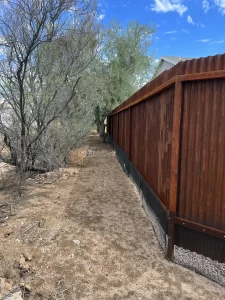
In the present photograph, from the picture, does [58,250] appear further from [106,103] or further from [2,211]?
[106,103]

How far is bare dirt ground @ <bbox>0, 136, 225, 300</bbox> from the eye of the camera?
201 cm

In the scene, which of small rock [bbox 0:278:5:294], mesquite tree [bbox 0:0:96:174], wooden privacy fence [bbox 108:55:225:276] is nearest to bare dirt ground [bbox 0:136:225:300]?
small rock [bbox 0:278:5:294]

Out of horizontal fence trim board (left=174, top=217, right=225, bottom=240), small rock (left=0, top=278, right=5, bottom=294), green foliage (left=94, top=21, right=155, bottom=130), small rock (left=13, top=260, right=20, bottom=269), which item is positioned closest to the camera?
small rock (left=0, top=278, right=5, bottom=294)

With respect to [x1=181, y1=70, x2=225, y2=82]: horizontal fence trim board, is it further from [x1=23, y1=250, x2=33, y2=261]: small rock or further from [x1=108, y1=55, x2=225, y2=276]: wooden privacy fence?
[x1=23, y1=250, x2=33, y2=261]: small rock

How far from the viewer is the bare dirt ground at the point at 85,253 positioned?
6.58 feet

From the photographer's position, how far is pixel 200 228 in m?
2.19

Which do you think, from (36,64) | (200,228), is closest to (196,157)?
(200,228)

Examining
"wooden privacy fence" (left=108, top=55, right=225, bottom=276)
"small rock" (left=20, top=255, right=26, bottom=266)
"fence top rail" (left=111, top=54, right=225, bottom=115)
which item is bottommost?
"small rock" (left=20, top=255, right=26, bottom=266)

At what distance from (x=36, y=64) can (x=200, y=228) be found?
4.25 metres

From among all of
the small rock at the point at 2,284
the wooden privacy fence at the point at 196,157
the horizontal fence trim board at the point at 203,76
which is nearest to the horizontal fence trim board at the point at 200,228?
the wooden privacy fence at the point at 196,157

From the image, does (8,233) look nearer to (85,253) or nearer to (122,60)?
(85,253)

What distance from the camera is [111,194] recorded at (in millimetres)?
4594

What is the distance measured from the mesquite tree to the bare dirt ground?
3.97ft

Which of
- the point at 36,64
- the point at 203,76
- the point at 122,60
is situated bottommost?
the point at 203,76
